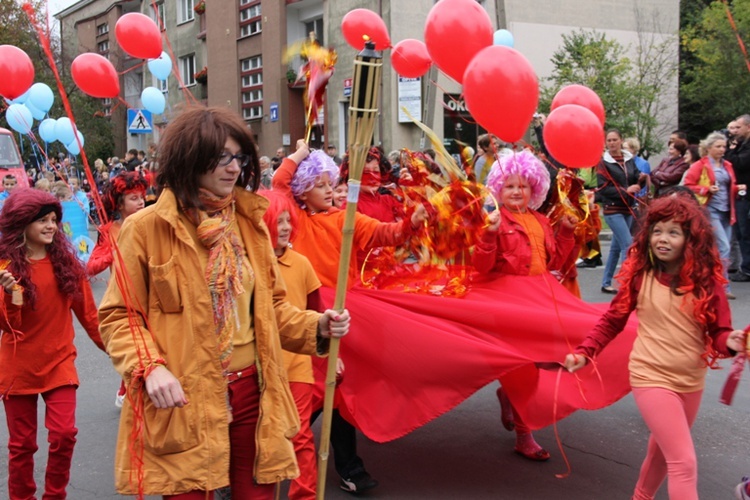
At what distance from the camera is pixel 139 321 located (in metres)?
2.43

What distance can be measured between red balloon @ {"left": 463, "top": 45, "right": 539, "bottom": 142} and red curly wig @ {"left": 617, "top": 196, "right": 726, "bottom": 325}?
2.57ft

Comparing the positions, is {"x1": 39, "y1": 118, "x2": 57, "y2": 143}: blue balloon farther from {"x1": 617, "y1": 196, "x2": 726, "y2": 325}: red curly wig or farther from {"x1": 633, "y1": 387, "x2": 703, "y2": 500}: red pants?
{"x1": 633, "y1": 387, "x2": 703, "y2": 500}: red pants

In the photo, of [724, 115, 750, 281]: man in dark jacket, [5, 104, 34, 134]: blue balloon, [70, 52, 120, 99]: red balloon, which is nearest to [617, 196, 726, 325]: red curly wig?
[70, 52, 120, 99]: red balloon

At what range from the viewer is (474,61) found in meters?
3.90

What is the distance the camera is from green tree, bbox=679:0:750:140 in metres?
17.4

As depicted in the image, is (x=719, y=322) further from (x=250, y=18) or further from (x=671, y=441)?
(x=250, y=18)

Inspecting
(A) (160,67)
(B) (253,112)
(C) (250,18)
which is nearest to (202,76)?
(B) (253,112)

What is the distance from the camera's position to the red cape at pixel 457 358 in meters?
4.00

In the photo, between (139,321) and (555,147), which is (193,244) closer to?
(139,321)

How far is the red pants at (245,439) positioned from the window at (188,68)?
98.0ft

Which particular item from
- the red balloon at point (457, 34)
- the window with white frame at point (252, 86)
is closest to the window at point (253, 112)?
the window with white frame at point (252, 86)

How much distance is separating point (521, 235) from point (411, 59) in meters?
2.01

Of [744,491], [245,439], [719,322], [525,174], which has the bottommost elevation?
[744,491]

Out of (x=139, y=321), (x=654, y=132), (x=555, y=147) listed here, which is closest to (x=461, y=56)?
(x=555, y=147)
